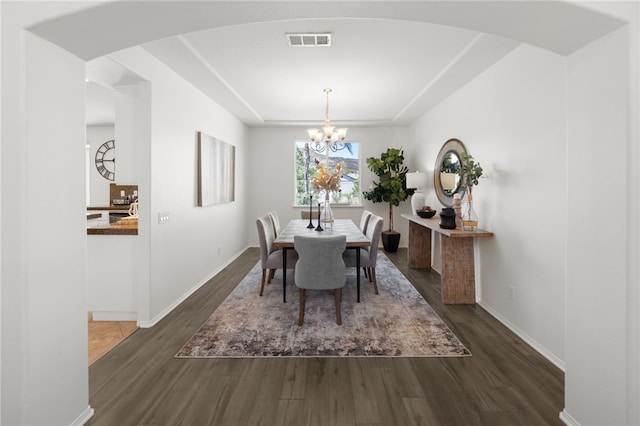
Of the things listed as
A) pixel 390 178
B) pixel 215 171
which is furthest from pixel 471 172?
pixel 215 171

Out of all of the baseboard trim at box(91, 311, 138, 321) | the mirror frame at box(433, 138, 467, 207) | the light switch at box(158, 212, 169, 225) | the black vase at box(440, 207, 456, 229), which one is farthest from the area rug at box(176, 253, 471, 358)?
the mirror frame at box(433, 138, 467, 207)

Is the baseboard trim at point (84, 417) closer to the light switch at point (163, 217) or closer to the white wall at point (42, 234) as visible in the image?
the white wall at point (42, 234)

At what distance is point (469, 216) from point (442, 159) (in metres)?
1.46

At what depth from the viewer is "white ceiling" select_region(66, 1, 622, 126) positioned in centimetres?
169

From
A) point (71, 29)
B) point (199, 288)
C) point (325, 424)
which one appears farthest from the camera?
point (199, 288)

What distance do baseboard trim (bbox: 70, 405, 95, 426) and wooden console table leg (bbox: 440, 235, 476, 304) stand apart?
329 cm

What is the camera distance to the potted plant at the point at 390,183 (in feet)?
21.9

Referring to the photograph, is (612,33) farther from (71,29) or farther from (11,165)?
(11,165)

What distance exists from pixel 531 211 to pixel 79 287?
3.33m

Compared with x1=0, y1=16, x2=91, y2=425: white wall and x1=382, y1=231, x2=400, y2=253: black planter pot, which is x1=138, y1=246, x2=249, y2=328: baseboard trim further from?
x1=382, y1=231, x2=400, y2=253: black planter pot

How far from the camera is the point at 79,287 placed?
6.30ft

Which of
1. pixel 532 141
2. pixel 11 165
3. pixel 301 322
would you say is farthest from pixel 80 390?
pixel 532 141

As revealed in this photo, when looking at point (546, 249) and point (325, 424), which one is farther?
point (546, 249)

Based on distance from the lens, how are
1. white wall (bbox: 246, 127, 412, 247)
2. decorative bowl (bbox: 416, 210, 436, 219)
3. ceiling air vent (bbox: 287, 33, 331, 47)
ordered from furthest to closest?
white wall (bbox: 246, 127, 412, 247) < decorative bowl (bbox: 416, 210, 436, 219) < ceiling air vent (bbox: 287, 33, 331, 47)
